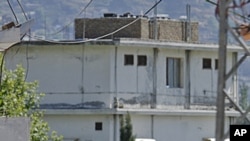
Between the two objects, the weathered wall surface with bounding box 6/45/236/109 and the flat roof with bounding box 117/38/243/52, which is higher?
the flat roof with bounding box 117/38/243/52

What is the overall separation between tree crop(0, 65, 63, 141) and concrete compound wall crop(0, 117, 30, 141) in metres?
7.78

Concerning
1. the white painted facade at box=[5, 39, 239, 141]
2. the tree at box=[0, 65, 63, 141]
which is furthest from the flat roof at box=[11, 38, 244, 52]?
the tree at box=[0, 65, 63, 141]

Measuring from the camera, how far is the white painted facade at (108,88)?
43.8 meters

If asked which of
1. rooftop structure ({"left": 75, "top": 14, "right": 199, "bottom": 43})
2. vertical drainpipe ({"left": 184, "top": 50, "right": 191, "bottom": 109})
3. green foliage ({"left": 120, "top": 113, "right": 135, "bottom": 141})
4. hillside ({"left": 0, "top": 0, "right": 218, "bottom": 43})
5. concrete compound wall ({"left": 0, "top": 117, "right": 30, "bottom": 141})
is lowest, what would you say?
green foliage ({"left": 120, "top": 113, "right": 135, "bottom": 141})

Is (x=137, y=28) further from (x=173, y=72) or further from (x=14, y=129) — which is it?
(x=14, y=129)

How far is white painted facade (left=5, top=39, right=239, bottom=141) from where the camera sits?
43.8 m

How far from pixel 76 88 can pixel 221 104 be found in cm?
3382

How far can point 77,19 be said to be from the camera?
46281mm

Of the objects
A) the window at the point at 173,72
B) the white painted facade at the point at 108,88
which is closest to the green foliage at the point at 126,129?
the white painted facade at the point at 108,88

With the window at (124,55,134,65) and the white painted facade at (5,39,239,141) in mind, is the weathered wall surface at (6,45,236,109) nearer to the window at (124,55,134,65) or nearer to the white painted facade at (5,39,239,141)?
the white painted facade at (5,39,239,141)

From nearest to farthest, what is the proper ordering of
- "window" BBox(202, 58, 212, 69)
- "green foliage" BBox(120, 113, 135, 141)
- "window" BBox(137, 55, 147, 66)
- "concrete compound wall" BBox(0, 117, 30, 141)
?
"concrete compound wall" BBox(0, 117, 30, 141)
"green foliage" BBox(120, 113, 135, 141)
"window" BBox(137, 55, 147, 66)
"window" BBox(202, 58, 212, 69)

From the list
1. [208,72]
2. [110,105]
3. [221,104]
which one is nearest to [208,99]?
[208,72]

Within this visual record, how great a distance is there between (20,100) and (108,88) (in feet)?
48.1

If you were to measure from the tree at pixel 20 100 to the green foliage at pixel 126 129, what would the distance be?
847cm
